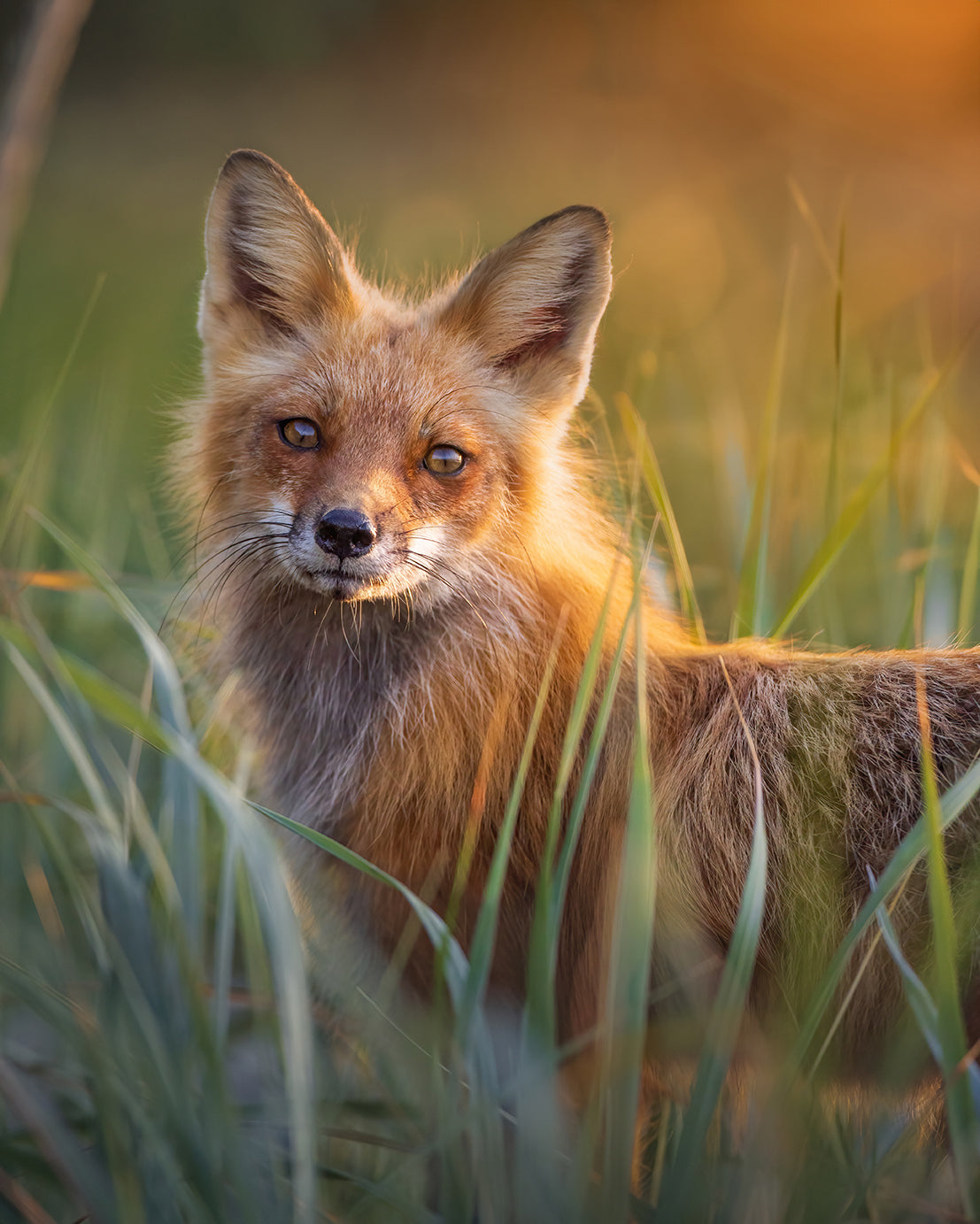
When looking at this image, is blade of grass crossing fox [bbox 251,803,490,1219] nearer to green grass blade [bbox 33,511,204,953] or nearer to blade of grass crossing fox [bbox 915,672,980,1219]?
green grass blade [bbox 33,511,204,953]

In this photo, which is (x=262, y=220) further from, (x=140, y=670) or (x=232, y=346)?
(x=140, y=670)

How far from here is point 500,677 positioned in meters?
2.58

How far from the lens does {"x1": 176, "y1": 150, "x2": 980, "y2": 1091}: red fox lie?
2125 millimetres

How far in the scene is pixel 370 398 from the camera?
2.59 meters

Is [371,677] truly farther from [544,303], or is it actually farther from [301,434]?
[544,303]

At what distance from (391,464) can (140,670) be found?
262 cm

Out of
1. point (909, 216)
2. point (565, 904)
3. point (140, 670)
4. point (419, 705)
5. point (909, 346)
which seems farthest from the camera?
point (909, 216)

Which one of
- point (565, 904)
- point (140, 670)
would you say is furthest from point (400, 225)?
point (565, 904)

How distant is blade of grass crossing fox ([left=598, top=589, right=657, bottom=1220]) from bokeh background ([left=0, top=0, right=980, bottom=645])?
211 centimetres

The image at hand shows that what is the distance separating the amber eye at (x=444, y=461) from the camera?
8.41 feet

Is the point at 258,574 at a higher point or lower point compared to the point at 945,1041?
higher

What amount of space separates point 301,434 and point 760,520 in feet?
4.75

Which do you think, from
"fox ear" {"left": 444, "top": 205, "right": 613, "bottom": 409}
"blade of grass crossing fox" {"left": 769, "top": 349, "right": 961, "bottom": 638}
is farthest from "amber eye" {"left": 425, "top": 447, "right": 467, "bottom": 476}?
"blade of grass crossing fox" {"left": 769, "top": 349, "right": 961, "bottom": 638}

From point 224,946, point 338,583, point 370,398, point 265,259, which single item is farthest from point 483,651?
point 265,259
